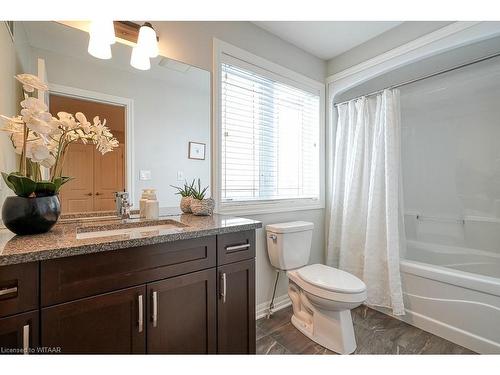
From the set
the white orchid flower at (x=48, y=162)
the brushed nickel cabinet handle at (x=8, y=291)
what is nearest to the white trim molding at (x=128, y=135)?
the white orchid flower at (x=48, y=162)

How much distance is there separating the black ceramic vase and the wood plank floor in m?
1.44

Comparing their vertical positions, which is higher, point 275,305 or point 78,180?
point 78,180

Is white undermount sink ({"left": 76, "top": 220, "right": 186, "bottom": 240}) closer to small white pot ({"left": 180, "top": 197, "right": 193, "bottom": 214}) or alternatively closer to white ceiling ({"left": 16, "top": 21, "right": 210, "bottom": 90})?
small white pot ({"left": 180, "top": 197, "right": 193, "bottom": 214})

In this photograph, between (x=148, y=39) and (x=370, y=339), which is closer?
(x=148, y=39)

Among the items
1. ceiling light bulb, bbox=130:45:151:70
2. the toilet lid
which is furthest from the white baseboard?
ceiling light bulb, bbox=130:45:151:70

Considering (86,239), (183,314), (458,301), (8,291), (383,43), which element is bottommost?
(458,301)

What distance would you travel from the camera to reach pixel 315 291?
5.28 ft

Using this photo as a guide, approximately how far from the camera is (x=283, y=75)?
2.13 m

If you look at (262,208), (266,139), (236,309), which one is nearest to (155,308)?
(236,309)

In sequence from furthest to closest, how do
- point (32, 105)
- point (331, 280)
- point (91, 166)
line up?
1. point (331, 280)
2. point (91, 166)
3. point (32, 105)

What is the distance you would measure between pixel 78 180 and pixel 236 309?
106 centimetres

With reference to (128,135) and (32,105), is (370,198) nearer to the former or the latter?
(128,135)

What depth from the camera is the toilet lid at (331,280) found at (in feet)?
4.99

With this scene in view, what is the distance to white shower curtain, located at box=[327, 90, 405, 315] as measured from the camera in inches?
77.9
